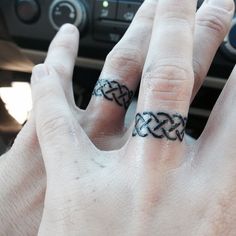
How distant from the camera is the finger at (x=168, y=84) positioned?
1.46 ft

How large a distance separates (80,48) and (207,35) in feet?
0.90

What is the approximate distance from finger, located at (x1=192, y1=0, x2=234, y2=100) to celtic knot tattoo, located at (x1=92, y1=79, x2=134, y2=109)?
0.08 meters

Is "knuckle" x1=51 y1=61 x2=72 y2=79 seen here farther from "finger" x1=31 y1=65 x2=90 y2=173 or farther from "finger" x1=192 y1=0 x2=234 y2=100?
"finger" x1=192 y1=0 x2=234 y2=100

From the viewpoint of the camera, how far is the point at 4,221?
0.56 meters

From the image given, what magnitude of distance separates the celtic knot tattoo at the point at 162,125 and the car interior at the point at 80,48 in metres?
0.16

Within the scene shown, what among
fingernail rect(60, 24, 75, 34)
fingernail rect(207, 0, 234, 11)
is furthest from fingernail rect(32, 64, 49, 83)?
fingernail rect(207, 0, 234, 11)

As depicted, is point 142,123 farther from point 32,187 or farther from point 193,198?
point 32,187

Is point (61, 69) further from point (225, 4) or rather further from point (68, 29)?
point (225, 4)

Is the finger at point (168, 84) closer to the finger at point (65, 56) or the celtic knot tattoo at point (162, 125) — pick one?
the celtic knot tattoo at point (162, 125)

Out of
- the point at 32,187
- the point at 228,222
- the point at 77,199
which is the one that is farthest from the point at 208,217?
the point at 32,187

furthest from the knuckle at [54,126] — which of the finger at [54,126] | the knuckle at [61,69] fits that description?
the knuckle at [61,69]

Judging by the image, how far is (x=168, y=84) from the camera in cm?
45

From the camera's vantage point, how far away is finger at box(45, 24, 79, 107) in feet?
1.95

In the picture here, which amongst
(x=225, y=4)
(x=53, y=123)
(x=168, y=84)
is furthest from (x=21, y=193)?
(x=225, y=4)
